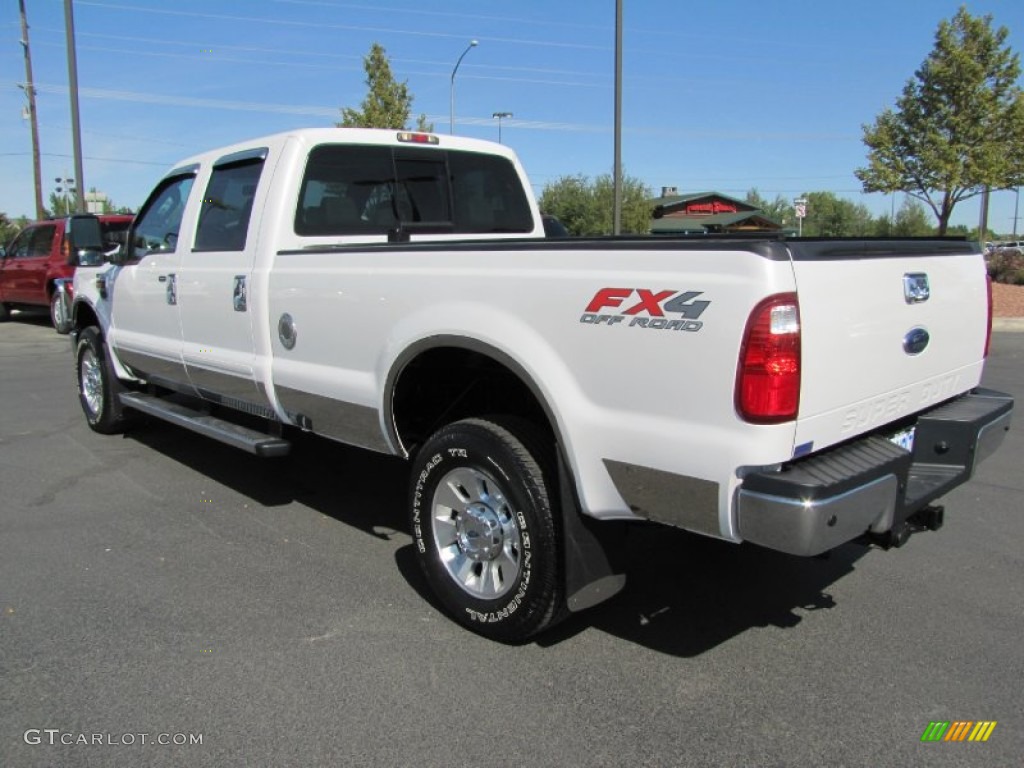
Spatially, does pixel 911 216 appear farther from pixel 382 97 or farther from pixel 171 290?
pixel 171 290

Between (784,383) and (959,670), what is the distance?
59.6 inches

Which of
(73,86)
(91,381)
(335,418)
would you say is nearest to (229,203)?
(335,418)

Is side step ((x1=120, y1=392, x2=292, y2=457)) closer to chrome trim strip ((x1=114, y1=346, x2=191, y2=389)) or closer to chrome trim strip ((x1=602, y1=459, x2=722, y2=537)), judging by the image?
chrome trim strip ((x1=114, y1=346, x2=191, y2=389))

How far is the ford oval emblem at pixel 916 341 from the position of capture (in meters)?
3.10

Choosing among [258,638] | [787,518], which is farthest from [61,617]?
[787,518]

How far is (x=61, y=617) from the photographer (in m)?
3.63

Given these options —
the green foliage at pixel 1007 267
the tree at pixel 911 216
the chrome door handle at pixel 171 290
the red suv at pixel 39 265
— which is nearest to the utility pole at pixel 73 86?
the red suv at pixel 39 265

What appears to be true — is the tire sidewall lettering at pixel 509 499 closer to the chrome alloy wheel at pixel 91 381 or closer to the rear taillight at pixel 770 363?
the rear taillight at pixel 770 363

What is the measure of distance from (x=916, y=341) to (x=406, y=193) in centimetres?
311

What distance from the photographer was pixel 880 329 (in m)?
2.91

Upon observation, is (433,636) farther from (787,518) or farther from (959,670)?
(959,670)

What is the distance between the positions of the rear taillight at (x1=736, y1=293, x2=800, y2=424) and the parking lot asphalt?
1.12 metres

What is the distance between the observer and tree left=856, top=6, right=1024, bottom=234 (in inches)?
747

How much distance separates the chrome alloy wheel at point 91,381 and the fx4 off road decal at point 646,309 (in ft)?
17.7
